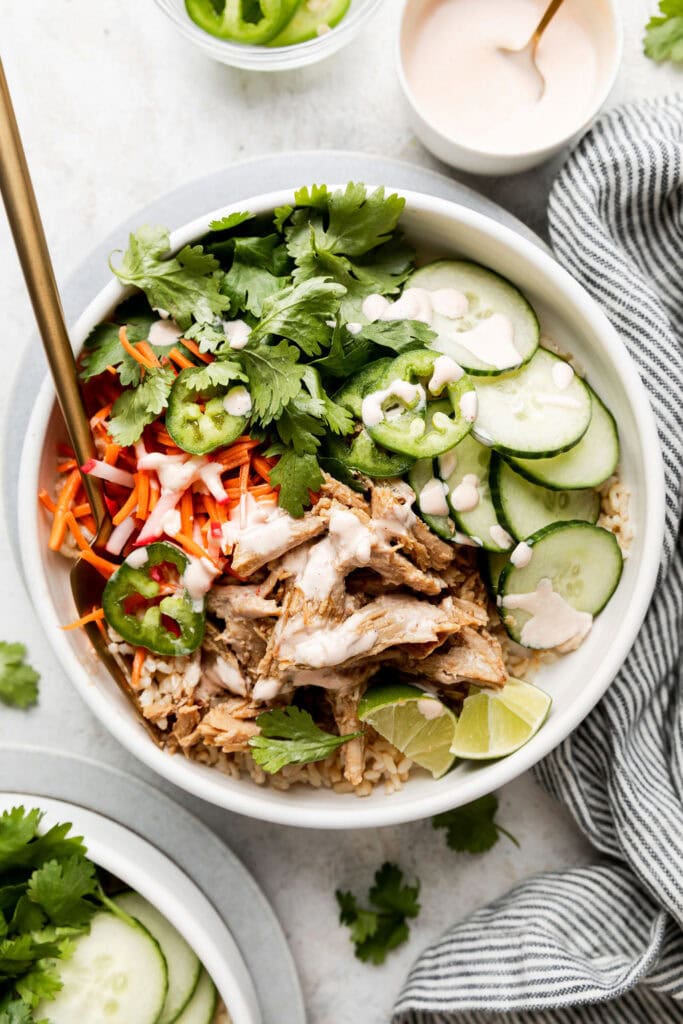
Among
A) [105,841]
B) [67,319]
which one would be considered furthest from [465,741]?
[67,319]

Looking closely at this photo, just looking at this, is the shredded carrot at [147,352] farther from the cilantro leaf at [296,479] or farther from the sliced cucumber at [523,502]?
the sliced cucumber at [523,502]

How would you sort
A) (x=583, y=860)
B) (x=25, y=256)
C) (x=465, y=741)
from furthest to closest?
(x=583, y=860), (x=465, y=741), (x=25, y=256)

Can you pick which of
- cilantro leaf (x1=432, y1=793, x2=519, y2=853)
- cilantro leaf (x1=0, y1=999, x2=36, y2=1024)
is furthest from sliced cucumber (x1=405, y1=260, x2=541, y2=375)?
cilantro leaf (x1=0, y1=999, x2=36, y2=1024)

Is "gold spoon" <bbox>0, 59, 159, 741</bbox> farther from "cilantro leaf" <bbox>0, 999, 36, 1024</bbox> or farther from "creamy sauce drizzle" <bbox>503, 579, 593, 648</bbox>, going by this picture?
"creamy sauce drizzle" <bbox>503, 579, 593, 648</bbox>

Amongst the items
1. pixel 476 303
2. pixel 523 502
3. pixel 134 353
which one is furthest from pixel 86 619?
pixel 476 303

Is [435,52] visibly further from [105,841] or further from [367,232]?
[105,841]

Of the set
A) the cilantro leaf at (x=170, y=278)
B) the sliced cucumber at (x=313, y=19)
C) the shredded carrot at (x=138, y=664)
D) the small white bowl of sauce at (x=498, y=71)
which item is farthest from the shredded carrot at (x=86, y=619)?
the sliced cucumber at (x=313, y=19)
